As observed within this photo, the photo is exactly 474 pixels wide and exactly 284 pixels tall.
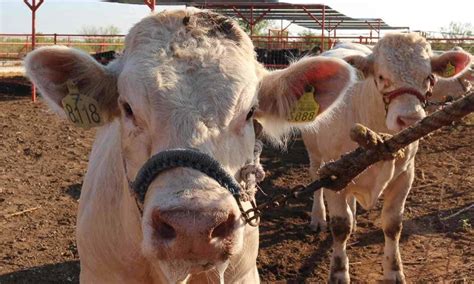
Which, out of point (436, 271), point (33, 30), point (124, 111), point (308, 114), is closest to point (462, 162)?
point (436, 271)

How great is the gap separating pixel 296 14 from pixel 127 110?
76.0 ft

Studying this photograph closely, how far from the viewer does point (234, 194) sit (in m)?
2.21

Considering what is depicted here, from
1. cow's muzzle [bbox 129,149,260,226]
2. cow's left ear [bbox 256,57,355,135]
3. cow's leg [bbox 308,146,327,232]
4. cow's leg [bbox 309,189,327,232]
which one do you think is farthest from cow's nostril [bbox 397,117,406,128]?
cow's muzzle [bbox 129,149,260,226]

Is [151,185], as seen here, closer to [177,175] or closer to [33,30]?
[177,175]

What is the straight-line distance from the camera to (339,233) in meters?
5.17

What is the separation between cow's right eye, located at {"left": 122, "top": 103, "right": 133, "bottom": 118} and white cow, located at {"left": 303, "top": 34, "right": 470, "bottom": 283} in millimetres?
2662

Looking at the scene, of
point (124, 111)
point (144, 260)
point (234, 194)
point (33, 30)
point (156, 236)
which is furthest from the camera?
point (33, 30)

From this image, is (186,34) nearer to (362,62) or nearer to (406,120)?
(406,120)

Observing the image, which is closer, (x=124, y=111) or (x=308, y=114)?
(x=124, y=111)

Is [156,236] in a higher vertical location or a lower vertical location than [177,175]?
lower

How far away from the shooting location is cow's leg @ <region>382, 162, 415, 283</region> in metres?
5.07

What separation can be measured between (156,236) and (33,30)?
12.0 metres

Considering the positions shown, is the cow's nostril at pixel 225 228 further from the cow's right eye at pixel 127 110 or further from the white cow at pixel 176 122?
the cow's right eye at pixel 127 110

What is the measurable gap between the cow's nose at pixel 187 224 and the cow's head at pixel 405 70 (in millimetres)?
2955
